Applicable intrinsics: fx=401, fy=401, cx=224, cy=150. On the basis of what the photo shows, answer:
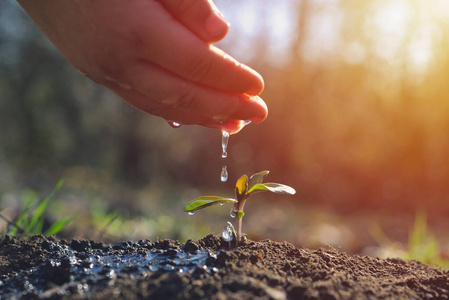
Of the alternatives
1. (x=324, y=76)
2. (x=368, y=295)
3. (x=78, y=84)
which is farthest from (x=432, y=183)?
(x=368, y=295)

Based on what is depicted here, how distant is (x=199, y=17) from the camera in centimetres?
125

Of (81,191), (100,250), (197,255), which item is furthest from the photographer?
(81,191)

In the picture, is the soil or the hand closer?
the soil

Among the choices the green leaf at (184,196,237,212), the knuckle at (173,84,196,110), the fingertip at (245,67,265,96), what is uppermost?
the fingertip at (245,67,265,96)

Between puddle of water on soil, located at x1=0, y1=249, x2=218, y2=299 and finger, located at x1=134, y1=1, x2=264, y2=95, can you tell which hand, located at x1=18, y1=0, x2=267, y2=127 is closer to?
finger, located at x1=134, y1=1, x2=264, y2=95

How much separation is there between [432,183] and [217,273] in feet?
27.1

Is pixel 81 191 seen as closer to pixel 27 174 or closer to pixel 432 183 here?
pixel 27 174

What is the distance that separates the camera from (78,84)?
827 centimetres

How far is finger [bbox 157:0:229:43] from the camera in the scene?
1.23 meters

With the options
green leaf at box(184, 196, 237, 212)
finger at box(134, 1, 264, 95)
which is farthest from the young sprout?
finger at box(134, 1, 264, 95)

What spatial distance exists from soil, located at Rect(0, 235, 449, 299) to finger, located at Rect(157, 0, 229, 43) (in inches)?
27.3

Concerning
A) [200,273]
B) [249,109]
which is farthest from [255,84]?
[200,273]

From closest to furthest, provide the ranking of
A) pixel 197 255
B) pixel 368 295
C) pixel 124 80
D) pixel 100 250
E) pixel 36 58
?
pixel 368 295
pixel 124 80
pixel 197 255
pixel 100 250
pixel 36 58

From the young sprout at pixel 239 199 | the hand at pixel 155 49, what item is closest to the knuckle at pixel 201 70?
the hand at pixel 155 49
